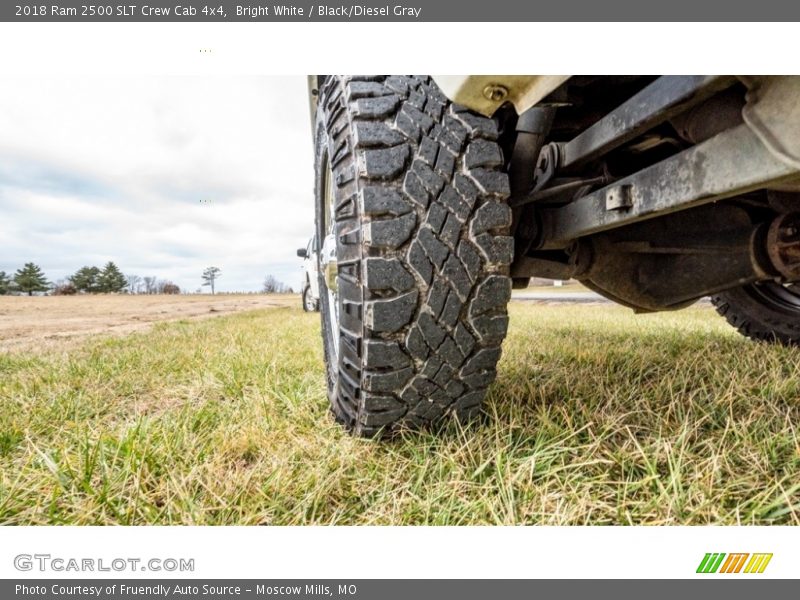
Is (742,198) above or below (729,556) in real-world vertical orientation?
above

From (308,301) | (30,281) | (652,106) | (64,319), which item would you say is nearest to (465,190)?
(652,106)

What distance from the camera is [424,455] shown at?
30.8 inches

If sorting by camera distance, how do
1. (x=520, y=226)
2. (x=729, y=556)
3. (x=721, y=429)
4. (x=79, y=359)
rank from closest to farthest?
(x=729, y=556) < (x=721, y=429) < (x=520, y=226) < (x=79, y=359)

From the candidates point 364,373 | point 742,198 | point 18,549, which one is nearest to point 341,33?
point 364,373

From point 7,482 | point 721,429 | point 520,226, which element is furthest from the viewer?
point 520,226

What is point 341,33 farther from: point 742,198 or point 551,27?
point 742,198

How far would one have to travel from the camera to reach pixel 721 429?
83cm

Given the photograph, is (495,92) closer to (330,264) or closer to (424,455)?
(330,264)

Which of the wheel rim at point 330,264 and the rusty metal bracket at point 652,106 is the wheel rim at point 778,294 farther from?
the wheel rim at point 330,264

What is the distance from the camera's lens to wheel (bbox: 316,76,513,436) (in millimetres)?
717

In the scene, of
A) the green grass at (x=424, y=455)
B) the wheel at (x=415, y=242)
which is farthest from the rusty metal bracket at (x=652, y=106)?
the green grass at (x=424, y=455)

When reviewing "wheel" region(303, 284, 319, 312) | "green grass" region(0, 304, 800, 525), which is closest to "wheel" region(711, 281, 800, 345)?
"green grass" region(0, 304, 800, 525)

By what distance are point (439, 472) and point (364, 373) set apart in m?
0.23

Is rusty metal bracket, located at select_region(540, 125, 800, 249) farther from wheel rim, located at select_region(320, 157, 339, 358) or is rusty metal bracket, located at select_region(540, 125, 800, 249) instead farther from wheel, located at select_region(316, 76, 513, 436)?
wheel rim, located at select_region(320, 157, 339, 358)
